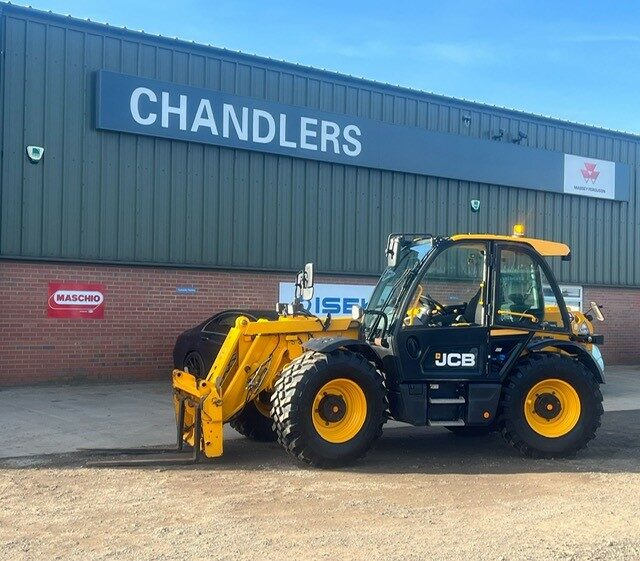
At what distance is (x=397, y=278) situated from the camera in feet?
27.3

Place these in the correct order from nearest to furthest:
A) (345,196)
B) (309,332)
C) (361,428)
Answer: (361,428) → (309,332) → (345,196)

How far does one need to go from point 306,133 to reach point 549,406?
359 inches

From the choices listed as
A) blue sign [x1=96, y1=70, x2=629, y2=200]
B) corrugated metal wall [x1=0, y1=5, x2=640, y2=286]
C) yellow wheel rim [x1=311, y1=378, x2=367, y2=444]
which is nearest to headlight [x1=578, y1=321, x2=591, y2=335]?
yellow wheel rim [x1=311, y1=378, x2=367, y2=444]

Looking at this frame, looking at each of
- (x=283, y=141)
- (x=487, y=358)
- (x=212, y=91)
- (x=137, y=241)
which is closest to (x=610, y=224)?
(x=283, y=141)

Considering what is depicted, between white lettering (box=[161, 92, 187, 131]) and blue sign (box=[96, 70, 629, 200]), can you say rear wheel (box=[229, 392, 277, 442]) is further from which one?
white lettering (box=[161, 92, 187, 131])

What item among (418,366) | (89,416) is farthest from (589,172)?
(89,416)

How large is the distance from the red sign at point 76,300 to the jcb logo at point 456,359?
25.4 feet

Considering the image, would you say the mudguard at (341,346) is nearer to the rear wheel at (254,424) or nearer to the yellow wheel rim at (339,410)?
the yellow wheel rim at (339,410)

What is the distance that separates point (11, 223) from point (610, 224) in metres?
14.7

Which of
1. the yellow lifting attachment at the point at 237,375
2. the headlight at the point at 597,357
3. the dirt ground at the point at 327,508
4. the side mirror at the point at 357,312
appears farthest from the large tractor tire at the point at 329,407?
the headlight at the point at 597,357

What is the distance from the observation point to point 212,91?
14734mm

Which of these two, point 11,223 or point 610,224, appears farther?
point 610,224

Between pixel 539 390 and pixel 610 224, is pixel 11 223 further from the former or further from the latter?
pixel 610 224

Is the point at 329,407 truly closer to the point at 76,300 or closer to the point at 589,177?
the point at 76,300
